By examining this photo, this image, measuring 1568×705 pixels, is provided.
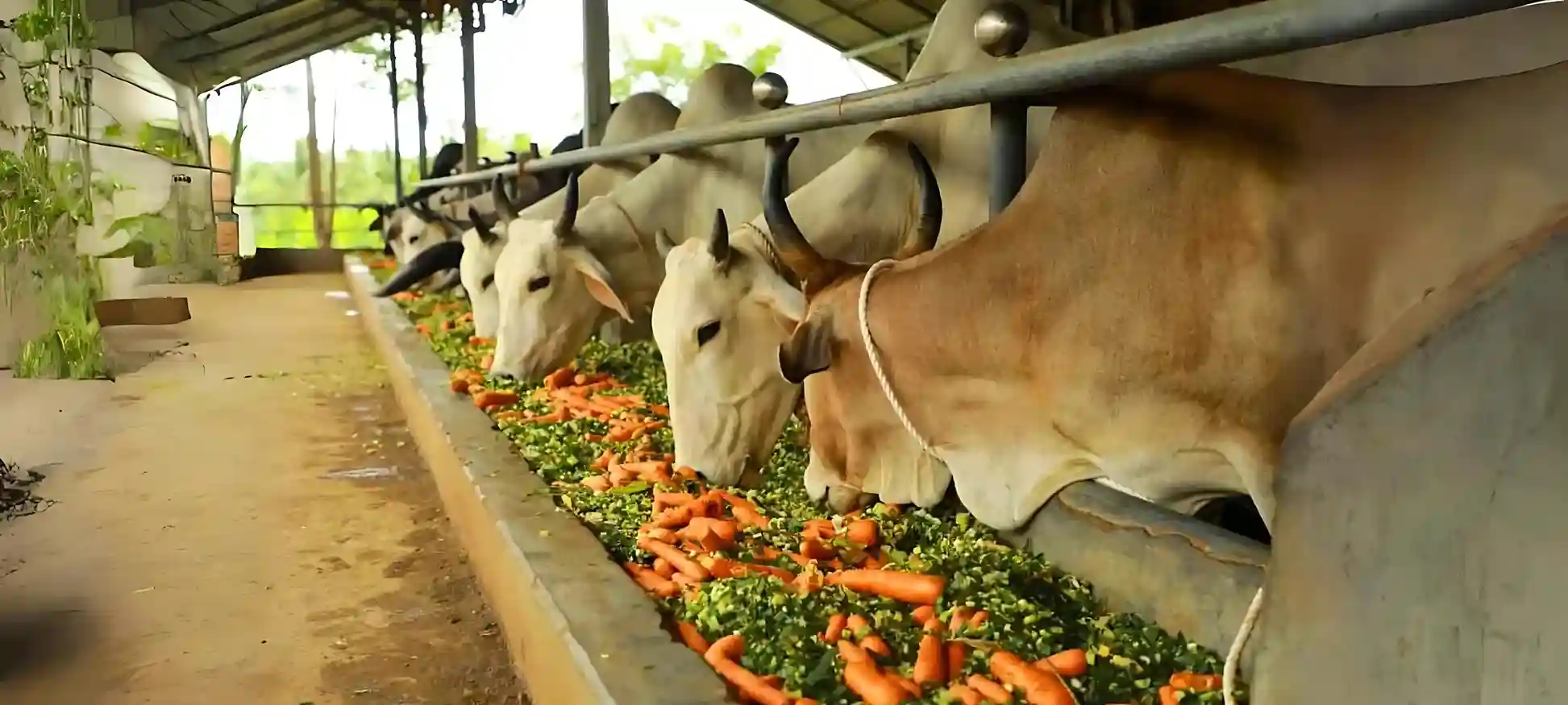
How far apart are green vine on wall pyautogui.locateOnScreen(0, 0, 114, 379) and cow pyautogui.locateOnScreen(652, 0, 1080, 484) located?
197 inches

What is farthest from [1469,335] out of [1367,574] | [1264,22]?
[1264,22]

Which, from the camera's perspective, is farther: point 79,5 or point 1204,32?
point 79,5

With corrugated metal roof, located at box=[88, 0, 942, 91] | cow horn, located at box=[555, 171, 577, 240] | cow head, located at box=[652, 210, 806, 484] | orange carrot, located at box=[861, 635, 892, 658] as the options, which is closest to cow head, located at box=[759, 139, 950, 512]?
cow head, located at box=[652, 210, 806, 484]

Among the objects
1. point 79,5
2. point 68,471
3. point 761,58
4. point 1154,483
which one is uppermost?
point 761,58

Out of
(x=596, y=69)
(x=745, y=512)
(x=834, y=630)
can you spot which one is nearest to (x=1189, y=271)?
(x=834, y=630)

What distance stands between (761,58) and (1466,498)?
2362cm

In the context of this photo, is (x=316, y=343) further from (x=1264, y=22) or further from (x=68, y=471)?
(x=1264, y=22)

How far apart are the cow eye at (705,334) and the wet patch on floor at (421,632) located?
37.4 inches

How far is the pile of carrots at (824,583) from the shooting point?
73.8 inches

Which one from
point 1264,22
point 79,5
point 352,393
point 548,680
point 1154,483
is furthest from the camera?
point 79,5

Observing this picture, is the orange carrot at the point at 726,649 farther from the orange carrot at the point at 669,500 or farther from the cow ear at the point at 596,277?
the cow ear at the point at 596,277

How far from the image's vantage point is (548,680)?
2303 millimetres

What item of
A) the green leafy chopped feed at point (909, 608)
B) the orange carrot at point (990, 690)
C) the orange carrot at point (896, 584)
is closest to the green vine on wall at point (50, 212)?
the green leafy chopped feed at point (909, 608)

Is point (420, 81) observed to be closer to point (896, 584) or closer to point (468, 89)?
point (468, 89)
